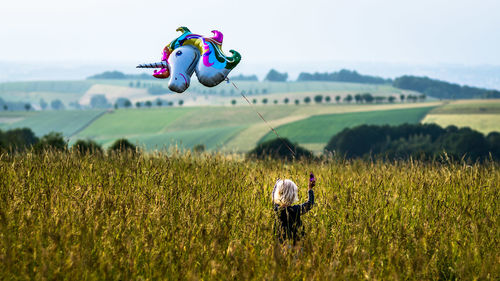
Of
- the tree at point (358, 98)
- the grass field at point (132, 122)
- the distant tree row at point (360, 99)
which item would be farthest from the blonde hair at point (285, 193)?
the tree at point (358, 98)

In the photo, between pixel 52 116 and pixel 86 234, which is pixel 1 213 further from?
pixel 52 116

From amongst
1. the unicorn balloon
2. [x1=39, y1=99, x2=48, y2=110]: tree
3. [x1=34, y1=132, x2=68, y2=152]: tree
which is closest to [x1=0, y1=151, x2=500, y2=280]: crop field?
the unicorn balloon

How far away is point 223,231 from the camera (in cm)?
465

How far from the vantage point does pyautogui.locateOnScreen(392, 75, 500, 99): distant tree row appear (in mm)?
187000

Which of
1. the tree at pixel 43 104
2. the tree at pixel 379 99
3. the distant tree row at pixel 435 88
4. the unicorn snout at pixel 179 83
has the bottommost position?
the tree at pixel 43 104

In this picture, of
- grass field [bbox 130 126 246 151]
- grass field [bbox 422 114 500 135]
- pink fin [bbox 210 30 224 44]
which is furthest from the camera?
grass field [bbox 130 126 246 151]

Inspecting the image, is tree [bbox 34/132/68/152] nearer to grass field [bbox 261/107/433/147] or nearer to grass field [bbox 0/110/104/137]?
grass field [bbox 261/107/433/147]

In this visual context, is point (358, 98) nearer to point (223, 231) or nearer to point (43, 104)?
point (43, 104)

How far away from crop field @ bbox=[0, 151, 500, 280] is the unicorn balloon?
1.27 metres

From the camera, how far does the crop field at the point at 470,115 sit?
84694mm

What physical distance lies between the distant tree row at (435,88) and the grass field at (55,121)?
11123cm

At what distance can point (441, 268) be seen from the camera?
16.0 ft

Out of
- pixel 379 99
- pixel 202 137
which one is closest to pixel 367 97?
pixel 379 99

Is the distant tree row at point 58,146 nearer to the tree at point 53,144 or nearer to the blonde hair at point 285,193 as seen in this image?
the tree at point 53,144
